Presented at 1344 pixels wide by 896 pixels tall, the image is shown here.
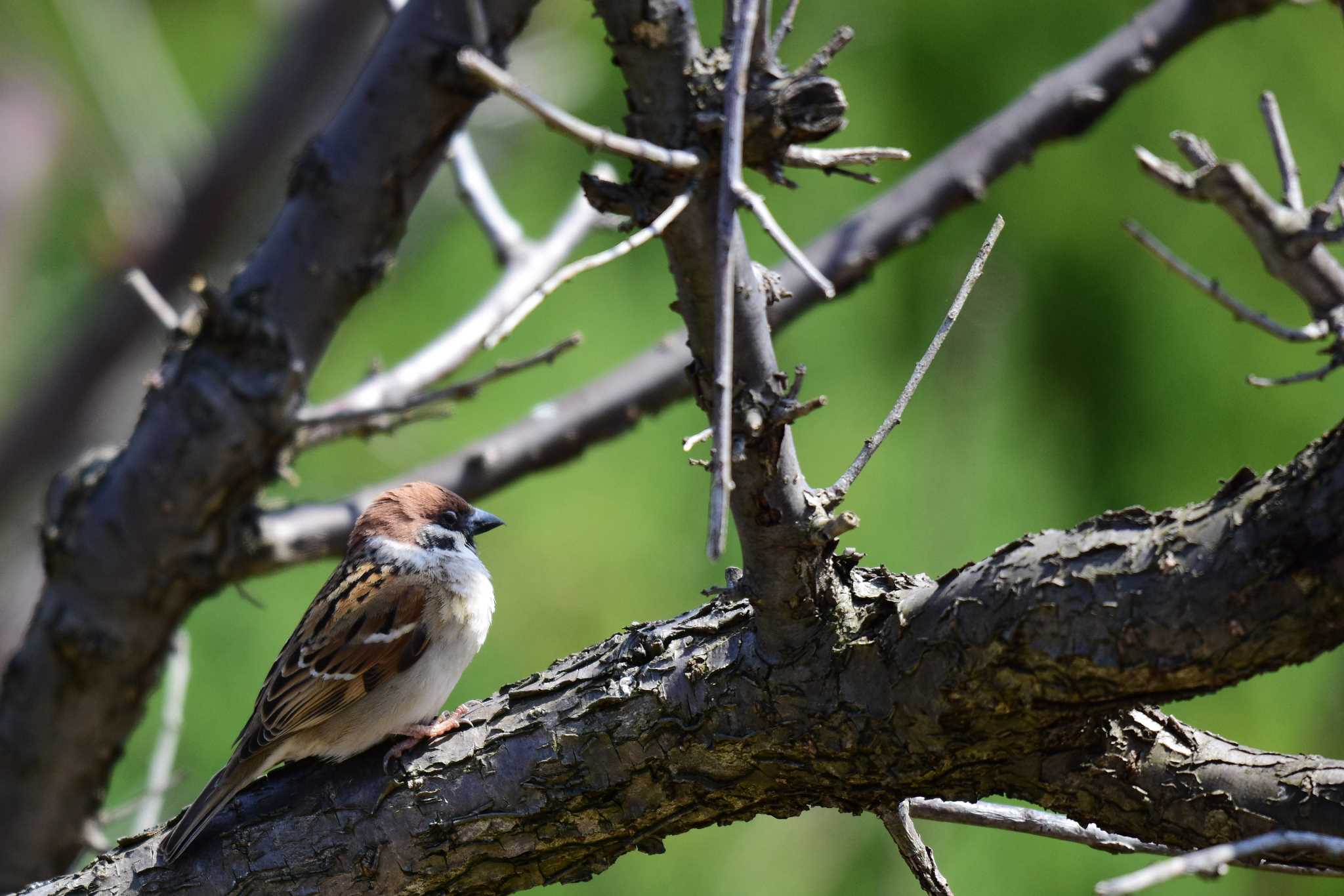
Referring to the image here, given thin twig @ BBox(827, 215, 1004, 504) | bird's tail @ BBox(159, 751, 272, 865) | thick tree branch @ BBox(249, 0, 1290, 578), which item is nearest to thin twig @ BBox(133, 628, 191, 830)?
thick tree branch @ BBox(249, 0, 1290, 578)

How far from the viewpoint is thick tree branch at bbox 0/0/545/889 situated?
2.35 meters

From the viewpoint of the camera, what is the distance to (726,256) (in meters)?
0.99

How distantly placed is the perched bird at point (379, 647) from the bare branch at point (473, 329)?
12.3 inches

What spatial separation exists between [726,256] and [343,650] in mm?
1545

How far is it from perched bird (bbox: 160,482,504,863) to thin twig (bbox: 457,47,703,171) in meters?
1.03

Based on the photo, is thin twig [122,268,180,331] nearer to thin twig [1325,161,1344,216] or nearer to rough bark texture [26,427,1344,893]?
rough bark texture [26,427,1344,893]

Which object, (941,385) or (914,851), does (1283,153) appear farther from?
(941,385)

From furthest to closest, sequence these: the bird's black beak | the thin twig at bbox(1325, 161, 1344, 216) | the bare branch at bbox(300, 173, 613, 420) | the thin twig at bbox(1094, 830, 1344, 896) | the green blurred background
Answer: the green blurred background, the bare branch at bbox(300, 173, 613, 420), the bird's black beak, the thin twig at bbox(1325, 161, 1344, 216), the thin twig at bbox(1094, 830, 1344, 896)

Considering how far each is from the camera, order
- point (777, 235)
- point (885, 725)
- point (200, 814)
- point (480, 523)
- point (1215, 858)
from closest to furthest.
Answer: point (1215, 858) < point (777, 235) < point (885, 725) < point (200, 814) < point (480, 523)

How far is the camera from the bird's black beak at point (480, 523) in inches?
104

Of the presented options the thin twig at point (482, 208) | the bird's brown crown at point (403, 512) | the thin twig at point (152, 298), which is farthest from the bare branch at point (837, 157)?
the thin twig at point (482, 208)

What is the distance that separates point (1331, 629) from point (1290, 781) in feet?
0.92

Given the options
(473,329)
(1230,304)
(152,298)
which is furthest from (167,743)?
(1230,304)

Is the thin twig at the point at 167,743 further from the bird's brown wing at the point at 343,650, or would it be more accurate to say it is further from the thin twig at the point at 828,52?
the thin twig at the point at 828,52
